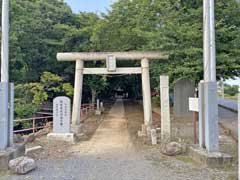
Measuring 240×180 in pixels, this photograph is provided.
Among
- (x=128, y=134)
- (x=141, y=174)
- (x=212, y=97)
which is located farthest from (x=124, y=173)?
(x=128, y=134)

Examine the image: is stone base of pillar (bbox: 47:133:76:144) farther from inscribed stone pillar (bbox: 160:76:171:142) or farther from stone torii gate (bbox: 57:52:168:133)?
inscribed stone pillar (bbox: 160:76:171:142)

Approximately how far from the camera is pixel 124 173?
669 centimetres

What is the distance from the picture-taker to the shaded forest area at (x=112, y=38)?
12.2 m

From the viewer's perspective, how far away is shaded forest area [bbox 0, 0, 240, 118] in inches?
482

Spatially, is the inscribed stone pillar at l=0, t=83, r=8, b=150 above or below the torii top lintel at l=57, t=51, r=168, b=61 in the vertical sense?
below

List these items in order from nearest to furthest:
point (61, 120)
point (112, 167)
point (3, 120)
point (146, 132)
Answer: point (112, 167)
point (3, 120)
point (61, 120)
point (146, 132)

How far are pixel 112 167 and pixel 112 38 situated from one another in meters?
12.5

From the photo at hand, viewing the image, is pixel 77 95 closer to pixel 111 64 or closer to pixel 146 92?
pixel 111 64

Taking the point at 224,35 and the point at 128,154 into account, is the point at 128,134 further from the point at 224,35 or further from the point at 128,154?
the point at 224,35

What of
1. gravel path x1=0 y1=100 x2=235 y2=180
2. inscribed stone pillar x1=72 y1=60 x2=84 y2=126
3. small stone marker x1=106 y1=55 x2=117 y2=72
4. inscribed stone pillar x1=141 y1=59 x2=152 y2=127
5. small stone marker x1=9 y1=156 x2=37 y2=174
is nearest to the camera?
gravel path x1=0 y1=100 x2=235 y2=180

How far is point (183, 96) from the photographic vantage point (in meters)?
17.7

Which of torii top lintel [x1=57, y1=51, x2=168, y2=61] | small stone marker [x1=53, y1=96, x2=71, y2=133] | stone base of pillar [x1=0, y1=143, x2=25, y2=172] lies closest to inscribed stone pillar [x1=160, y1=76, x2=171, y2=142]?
torii top lintel [x1=57, y1=51, x2=168, y2=61]

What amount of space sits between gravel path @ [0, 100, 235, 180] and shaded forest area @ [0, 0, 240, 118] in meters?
4.98

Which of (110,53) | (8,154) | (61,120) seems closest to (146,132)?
(61,120)
